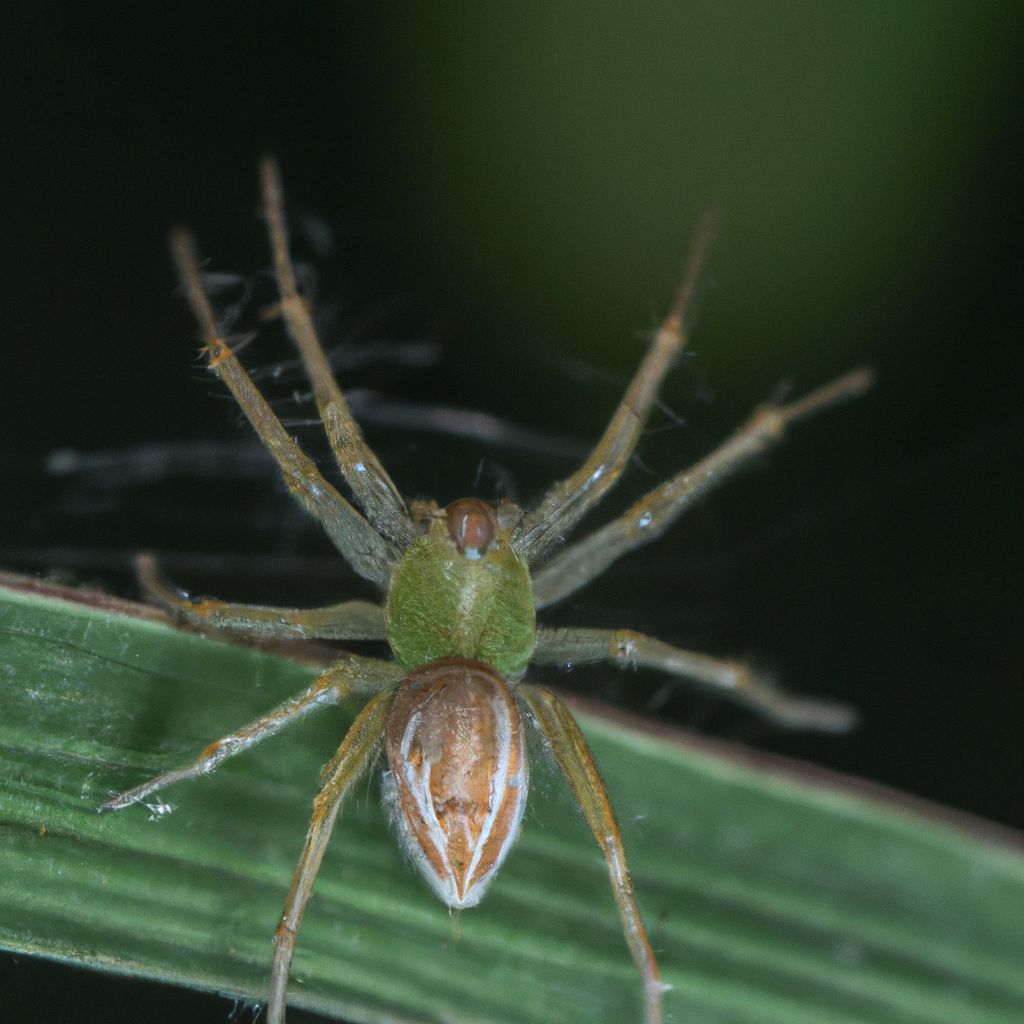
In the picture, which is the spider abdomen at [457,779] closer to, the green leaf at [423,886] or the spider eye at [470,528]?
the green leaf at [423,886]

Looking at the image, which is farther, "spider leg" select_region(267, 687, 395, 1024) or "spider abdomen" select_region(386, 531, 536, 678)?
"spider abdomen" select_region(386, 531, 536, 678)

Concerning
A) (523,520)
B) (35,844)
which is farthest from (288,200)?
(35,844)

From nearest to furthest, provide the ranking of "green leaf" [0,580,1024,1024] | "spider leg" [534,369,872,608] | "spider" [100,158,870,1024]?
"green leaf" [0,580,1024,1024] → "spider" [100,158,870,1024] → "spider leg" [534,369,872,608]

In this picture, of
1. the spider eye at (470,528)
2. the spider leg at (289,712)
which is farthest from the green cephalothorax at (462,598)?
the spider leg at (289,712)

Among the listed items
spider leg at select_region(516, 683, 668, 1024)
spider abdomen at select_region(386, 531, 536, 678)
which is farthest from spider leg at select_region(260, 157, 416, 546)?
spider leg at select_region(516, 683, 668, 1024)

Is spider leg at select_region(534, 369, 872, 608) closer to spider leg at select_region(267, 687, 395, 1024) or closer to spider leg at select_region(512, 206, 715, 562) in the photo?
spider leg at select_region(512, 206, 715, 562)

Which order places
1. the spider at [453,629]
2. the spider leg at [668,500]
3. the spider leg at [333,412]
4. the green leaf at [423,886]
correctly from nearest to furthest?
the green leaf at [423,886] → the spider at [453,629] → the spider leg at [333,412] → the spider leg at [668,500]

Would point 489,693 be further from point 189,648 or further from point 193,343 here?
point 193,343
